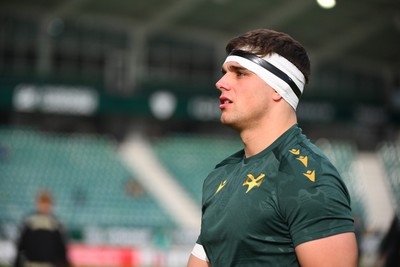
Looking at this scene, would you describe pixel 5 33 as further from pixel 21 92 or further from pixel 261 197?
pixel 261 197

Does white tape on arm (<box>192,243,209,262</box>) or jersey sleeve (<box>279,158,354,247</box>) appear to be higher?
jersey sleeve (<box>279,158,354,247</box>)

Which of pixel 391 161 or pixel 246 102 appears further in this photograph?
pixel 391 161

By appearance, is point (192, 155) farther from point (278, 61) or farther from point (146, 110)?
point (278, 61)

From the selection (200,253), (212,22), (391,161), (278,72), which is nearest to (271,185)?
(278,72)

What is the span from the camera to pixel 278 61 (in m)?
2.86

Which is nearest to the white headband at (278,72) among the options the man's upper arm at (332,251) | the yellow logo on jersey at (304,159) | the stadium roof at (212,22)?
the yellow logo on jersey at (304,159)

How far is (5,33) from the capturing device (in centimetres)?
2494

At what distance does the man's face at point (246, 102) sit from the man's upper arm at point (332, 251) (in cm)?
55

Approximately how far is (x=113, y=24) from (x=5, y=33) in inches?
137

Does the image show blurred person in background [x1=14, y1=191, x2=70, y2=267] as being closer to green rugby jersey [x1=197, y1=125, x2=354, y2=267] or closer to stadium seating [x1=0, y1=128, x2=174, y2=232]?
green rugby jersey [x1=197, y1=125, x2=354, y2=267]

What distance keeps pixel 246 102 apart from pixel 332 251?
26.0 inches

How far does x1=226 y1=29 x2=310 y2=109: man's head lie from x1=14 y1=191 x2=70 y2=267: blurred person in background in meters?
8.11

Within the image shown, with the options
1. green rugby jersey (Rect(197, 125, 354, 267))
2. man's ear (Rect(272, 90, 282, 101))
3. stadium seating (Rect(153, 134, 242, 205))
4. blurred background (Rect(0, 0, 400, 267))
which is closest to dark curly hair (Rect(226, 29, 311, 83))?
man's ear (Rect(272, 90, 282, 101))

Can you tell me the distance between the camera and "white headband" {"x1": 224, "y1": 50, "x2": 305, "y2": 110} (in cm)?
286
